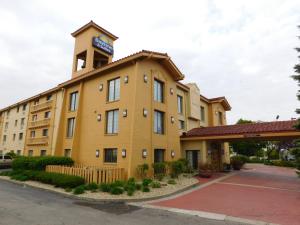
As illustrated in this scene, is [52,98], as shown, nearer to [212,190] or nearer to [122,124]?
[122,124]

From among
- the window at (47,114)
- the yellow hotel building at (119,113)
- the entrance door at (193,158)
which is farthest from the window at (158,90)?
the window at (47,114)

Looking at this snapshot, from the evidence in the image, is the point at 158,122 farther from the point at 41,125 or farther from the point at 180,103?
the point at 41,125

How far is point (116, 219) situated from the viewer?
27.7ft

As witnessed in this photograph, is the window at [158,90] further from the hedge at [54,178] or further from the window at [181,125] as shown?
the hedge at [54,178]

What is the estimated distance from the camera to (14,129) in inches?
1409

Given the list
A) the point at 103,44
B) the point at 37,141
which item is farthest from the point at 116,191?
the point at 37,141

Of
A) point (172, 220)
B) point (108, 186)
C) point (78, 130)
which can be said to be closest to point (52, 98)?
point (78, 130)

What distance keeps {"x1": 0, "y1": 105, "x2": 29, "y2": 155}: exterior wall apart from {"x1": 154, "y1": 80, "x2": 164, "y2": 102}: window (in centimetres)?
2298

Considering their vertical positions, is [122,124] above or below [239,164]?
above

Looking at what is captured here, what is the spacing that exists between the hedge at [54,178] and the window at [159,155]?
273 inches

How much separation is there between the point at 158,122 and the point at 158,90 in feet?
10.2

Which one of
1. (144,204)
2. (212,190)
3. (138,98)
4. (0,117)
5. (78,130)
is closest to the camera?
(144,204)

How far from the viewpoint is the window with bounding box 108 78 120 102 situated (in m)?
19.5

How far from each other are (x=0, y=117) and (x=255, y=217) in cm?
4777
